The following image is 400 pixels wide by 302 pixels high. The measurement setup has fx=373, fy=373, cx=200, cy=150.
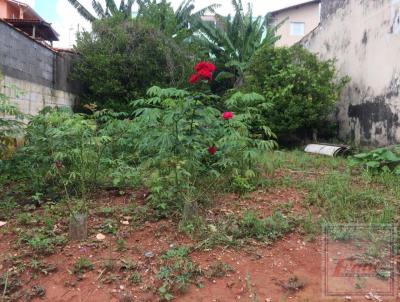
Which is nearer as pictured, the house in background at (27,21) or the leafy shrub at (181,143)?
the leafy shrub at (181,143)

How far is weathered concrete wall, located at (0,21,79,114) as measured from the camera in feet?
21.8

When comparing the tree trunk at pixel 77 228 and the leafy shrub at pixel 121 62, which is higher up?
the leafy shrub at pixel 121 62

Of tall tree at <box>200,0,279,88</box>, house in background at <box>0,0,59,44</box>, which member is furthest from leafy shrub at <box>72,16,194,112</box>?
tall tree at <box>200,0,279,88</box>

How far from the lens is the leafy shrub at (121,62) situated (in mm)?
10656

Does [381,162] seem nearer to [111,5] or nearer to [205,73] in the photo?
[205,73]

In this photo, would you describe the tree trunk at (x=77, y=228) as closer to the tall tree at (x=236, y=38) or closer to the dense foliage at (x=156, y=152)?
the dense foliage at (x=156, y=152)

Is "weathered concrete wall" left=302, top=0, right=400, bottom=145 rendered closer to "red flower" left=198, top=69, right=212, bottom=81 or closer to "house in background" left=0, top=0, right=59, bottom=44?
"red flower" left=198, top=69, right=212, bottom=81

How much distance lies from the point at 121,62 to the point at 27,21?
5537mm

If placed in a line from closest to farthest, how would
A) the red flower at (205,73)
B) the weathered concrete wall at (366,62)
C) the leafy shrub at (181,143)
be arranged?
the red flower at (205,73) → the leafy shrub at (181,143) → the weathered concrete wall at (366,62)

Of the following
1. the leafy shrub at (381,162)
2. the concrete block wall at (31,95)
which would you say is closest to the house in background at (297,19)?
the concrete block wall at (31,95)

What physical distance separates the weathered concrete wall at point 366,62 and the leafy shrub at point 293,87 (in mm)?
448

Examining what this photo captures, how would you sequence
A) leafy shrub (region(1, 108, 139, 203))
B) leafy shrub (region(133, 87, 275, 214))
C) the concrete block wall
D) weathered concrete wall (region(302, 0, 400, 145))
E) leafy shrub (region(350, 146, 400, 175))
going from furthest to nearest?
weathered concrete wall (region(302, 0, 400, 145)) < the concrete block wall < leafy shrub (region(350, 146, 400, 175)) < leafy shrub (region(1, 108, 139, 203)) < leafy shrub (region(133, 87, 275, 214))

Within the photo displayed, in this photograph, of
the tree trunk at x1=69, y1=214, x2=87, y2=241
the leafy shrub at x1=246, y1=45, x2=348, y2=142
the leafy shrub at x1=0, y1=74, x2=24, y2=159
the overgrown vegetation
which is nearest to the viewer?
the overgrown vegetation

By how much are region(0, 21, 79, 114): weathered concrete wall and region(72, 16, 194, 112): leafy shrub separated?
81cm
